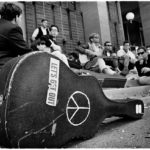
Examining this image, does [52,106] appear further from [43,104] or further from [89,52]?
[89,52]

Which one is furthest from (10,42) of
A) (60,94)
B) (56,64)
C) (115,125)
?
(115,125)

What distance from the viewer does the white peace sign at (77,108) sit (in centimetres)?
132

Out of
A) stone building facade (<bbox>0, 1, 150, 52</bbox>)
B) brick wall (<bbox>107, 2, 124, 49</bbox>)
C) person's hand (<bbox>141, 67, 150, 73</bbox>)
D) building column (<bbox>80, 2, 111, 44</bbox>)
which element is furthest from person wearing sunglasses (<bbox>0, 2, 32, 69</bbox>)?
brick wall (<bbox>107, 2, 124, 49</bbox>)

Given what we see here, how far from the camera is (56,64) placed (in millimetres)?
1318

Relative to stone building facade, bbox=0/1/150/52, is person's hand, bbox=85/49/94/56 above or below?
below

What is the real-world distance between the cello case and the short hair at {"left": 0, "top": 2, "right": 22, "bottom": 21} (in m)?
0.79

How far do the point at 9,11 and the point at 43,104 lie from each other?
105 cm

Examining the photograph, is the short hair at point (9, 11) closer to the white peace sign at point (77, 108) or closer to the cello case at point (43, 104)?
the cello case at point (43, 104)

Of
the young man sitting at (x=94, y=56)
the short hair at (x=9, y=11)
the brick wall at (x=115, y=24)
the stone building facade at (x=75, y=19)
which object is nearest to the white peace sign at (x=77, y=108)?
the short hair at (x=9, y=11)

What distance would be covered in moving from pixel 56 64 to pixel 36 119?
0.35 metres

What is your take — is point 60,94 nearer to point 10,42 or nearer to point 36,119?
point 36,119

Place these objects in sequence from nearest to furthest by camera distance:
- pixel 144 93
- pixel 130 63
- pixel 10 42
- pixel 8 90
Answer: pixel 8 90
pixel 10 42
pixel 144 93
pixel 130 63

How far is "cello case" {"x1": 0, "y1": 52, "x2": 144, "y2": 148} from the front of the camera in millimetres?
1105

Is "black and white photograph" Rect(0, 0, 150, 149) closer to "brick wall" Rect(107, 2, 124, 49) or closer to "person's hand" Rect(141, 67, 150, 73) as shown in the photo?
"person's hand" Rect(141, 67, 150, 73)
